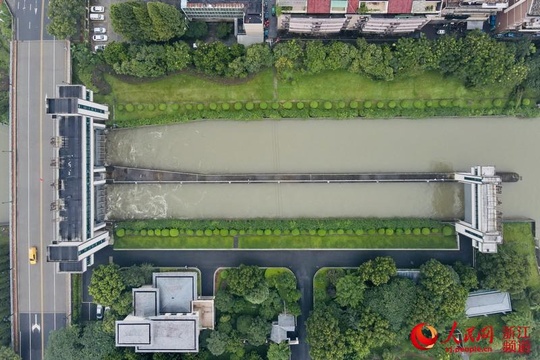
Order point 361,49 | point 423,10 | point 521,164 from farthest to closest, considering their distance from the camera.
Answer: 1. point 521,164
2. point 361,49
3. point 423,10

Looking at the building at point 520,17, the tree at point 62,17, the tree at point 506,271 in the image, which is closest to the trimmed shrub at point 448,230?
the tree at point 506,271

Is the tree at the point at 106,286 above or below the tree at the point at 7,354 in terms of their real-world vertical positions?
above

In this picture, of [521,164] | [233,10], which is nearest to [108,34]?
[233,10]

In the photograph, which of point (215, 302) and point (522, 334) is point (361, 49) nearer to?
point (215, 302)

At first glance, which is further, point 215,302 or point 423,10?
point 215,302

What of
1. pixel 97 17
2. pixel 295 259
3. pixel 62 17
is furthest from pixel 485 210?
pixel 62 17

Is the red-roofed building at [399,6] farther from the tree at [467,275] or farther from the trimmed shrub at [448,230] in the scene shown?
Answer: the tree at [467,275]

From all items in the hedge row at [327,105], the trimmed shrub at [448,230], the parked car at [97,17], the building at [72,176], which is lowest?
the trimmed shrub at [448,230]
